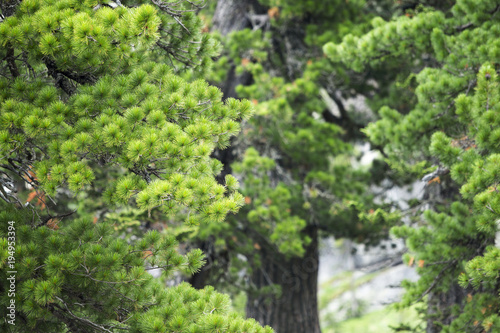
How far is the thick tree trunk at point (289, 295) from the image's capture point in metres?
7.29

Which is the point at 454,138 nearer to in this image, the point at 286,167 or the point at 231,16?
the point at 286,167

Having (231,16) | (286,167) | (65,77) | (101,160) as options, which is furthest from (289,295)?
(65,77)

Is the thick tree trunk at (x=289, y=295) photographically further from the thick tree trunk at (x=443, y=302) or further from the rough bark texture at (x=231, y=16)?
the rough bark texture at (x=231, y=16)

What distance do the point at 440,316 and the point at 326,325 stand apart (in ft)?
28.7

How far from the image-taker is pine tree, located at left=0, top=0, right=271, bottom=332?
2.90m

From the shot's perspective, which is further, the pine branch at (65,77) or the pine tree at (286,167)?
the pine tree at (286,167)

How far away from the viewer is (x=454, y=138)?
15.2 ft

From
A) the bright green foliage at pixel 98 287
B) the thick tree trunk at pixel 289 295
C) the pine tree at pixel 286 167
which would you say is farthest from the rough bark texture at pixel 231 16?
the bright green foliage at pixel 98 287

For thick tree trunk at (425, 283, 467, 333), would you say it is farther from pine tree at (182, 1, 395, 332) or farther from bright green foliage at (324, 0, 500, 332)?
pine tree at (182, 1, 395, 332)

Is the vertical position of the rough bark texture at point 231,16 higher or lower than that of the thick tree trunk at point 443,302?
higher

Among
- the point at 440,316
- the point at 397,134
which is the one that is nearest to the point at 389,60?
the point at 397,134

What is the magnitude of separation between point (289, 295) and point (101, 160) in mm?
5041

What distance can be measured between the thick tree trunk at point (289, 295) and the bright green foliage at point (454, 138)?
2373mm

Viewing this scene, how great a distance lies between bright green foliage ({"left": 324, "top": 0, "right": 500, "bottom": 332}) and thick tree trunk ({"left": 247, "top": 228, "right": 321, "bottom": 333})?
2373 mm
